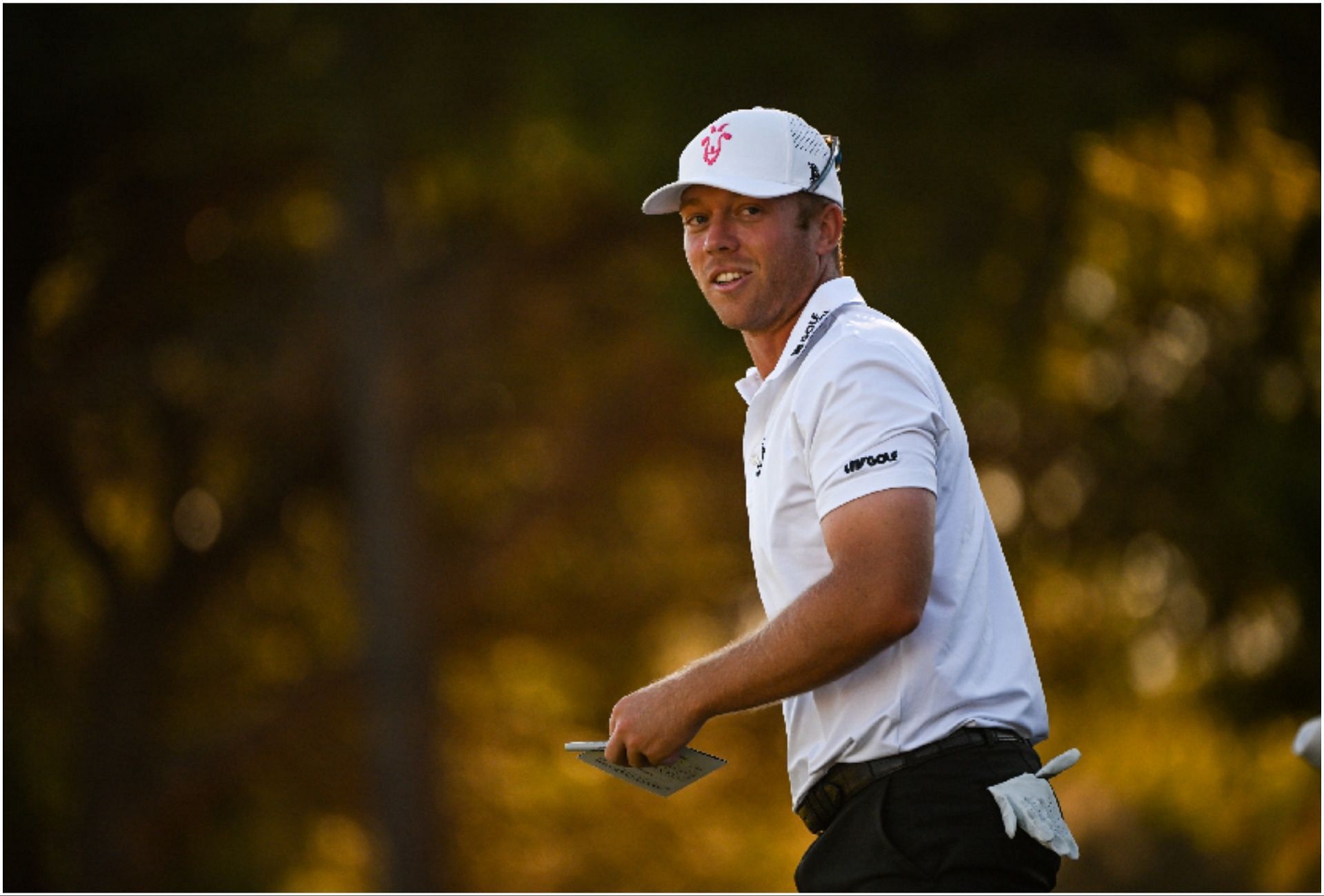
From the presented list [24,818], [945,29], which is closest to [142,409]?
[24,818]

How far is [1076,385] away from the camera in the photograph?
12.3m

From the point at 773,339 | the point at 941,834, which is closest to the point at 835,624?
the point at 941,834

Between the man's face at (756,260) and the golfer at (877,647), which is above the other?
the man's face at (756,260)

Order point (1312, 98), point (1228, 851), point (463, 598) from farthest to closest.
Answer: point (463, 598)
point (1228, 851)
point (1312, 98)

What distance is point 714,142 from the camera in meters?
3.45

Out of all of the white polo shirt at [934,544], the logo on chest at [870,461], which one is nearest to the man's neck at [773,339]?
the white polo shirt at [934,544]

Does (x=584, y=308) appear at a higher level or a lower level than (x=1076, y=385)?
higher

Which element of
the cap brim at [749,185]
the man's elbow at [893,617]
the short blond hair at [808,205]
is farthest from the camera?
the short blond hair at [808,205]

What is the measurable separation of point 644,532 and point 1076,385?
3630mm

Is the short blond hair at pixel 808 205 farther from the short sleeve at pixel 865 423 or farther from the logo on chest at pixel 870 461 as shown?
the logo on chest at pixel 870 461

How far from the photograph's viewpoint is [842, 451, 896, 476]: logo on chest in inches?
114

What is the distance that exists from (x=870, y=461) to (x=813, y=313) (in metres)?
0.57

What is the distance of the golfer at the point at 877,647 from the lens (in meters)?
2.86

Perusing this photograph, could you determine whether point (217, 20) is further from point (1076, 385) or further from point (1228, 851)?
point (1228, 851)
